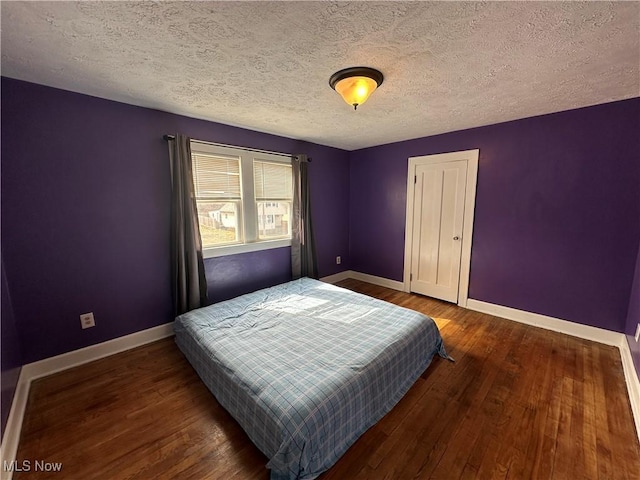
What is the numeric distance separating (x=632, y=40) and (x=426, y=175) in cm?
217

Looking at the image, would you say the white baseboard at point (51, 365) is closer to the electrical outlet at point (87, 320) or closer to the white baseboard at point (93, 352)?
the white baseboard at point (93, 352)

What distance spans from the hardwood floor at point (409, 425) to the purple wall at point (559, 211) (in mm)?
662

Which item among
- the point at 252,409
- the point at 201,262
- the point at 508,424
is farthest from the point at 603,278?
the point at 201,262

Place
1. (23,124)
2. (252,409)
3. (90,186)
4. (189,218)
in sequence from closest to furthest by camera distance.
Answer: (252,409), (23,124), (90,186), (189,218)

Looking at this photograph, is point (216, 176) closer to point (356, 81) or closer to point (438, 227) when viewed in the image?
point (356, 81)

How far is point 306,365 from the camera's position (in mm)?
1627

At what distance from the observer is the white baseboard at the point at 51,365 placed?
1.39m

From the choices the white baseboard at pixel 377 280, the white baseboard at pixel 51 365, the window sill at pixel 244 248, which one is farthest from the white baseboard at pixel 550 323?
the white baseboard at pixel 51 365

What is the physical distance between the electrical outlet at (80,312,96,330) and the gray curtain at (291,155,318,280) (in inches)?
84.8

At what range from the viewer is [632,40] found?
4.57ft

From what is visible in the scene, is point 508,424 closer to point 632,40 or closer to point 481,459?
point 481,459

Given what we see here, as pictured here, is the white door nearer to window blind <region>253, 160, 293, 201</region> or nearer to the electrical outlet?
window blind <region>253, 160, 293, 201</region>

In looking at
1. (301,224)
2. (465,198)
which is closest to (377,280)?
(301,224)

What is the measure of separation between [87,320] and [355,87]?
290cm
